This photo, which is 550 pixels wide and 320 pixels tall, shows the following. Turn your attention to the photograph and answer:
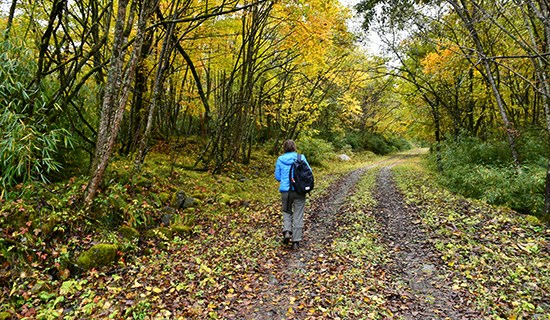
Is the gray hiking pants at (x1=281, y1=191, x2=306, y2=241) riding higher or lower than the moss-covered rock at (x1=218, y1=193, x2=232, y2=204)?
higher

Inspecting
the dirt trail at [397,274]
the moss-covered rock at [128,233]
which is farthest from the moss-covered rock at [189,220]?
the dirt trail at [397,274]

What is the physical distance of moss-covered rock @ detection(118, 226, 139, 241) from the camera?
564cm

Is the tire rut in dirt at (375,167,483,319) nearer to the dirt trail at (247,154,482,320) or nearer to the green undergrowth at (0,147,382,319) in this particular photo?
the dirt trail at (247,154,482,320)

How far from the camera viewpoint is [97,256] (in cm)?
484

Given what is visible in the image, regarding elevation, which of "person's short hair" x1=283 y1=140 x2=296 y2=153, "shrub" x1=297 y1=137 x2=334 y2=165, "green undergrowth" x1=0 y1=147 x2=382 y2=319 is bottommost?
"green undergrowth" x1=0 y1=147 x2=382 y2=319

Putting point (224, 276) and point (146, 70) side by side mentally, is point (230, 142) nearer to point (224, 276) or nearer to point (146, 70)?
point (146, 70)

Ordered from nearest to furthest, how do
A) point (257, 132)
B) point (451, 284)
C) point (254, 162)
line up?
point (451, 284), point (254, 162), point (257, 132)

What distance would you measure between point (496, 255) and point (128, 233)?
22.2 ft

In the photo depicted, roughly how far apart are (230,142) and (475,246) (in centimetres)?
1017

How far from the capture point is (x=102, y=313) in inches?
146

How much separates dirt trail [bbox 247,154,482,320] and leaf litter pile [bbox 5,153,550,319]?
0.06ft

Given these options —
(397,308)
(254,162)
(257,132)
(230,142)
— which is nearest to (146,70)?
(230,142)

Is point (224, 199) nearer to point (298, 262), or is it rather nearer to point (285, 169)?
point (285, 169)

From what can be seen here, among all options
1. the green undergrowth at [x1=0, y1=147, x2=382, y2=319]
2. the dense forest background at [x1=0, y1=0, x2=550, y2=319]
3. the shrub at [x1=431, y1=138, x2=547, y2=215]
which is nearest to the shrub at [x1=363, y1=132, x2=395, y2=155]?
the dense forest background at [x1=0, y1=0, x2=550, y2=319]
